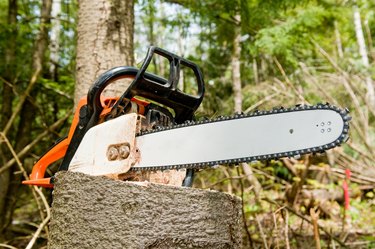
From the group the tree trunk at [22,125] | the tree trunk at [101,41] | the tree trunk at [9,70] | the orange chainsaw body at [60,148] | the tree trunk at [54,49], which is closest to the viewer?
the orange chainsaw body at [60,148]

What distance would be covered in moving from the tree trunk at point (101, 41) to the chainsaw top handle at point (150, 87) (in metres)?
0.68

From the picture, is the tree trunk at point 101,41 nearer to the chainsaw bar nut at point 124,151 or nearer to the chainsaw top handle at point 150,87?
the chainsaw top handle at point 150,87

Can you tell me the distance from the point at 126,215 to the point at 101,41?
1186 millimetres

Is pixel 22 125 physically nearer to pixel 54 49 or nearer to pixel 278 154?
pixel 54 49

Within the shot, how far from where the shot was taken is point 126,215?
1019 mm

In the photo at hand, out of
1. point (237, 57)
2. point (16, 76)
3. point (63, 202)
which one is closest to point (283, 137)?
point (63, 202)

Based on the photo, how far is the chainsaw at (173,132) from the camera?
101 centimetres

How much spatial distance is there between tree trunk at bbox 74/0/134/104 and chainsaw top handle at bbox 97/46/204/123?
0.68 m

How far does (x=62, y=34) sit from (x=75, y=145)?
15.9 feet

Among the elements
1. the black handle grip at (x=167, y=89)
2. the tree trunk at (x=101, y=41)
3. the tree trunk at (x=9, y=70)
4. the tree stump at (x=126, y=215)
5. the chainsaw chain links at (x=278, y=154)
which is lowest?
the tree stump at (x=126, y=215)

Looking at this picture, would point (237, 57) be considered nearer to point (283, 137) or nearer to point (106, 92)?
point (106, 92)

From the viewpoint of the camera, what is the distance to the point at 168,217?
41.9 inches

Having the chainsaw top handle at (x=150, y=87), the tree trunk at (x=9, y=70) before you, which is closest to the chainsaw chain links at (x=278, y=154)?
the chainsaw top handle at (x=150, y=87)

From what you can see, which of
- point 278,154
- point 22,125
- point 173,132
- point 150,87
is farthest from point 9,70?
Answer: point 278,154
